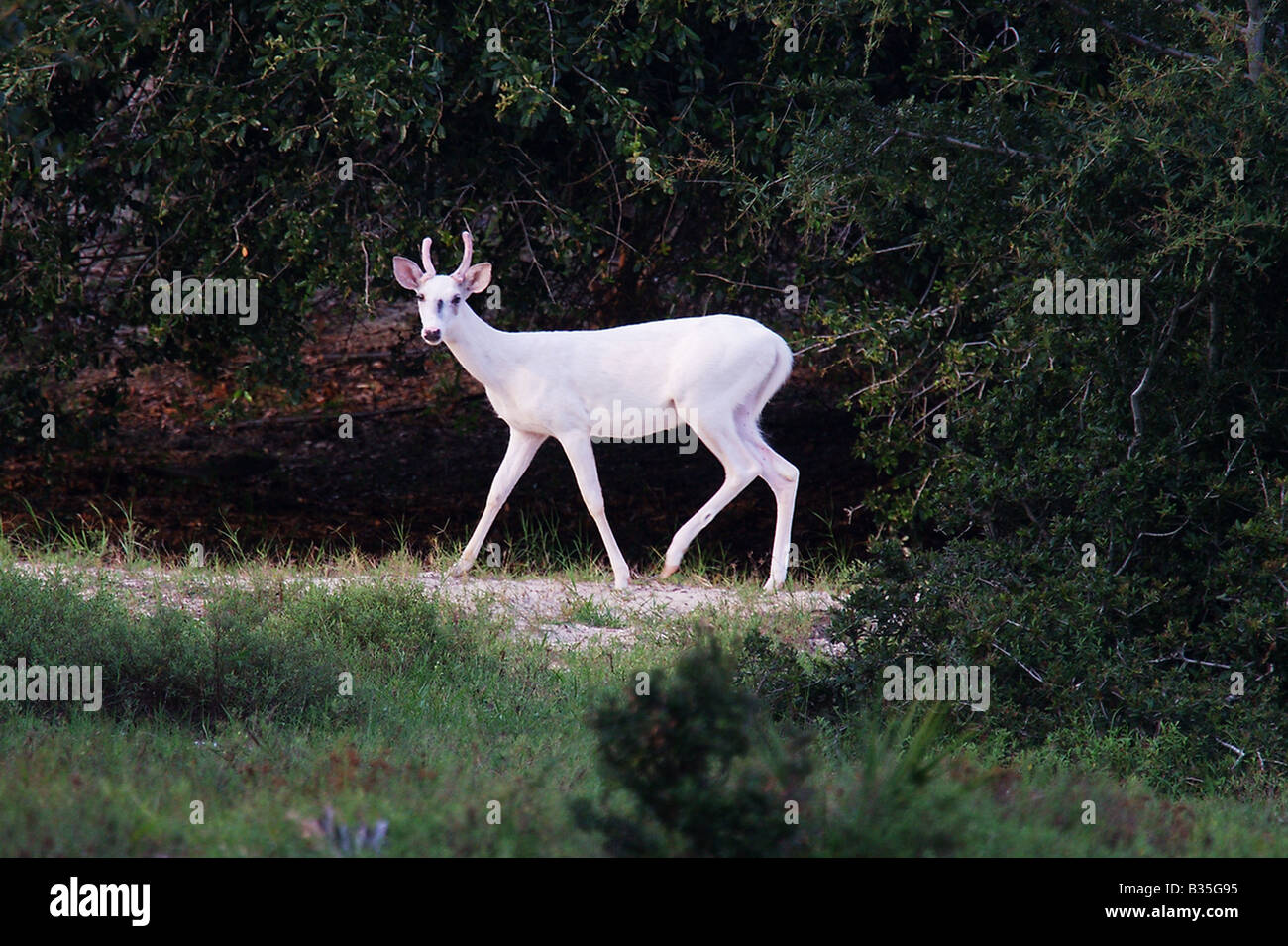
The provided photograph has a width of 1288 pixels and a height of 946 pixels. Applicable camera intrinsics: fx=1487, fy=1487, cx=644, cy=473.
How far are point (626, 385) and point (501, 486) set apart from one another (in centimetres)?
101

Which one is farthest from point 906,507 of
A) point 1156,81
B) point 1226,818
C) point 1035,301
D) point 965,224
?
point 1226,818

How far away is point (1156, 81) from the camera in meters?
6.89

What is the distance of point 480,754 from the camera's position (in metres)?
5.92

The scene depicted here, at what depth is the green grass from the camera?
4348mm

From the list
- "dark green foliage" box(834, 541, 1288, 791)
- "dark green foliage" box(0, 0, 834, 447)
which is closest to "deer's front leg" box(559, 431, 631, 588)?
"dark green foliage" box(0, 0, 834, 447)

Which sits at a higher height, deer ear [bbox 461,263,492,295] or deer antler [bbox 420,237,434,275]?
deer antler [bbox 420,237,434,275]

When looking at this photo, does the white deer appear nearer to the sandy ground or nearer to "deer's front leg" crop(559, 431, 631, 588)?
"deer's front leg" crop(559, 431, 631, 588)

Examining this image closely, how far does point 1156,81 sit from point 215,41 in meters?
6.61

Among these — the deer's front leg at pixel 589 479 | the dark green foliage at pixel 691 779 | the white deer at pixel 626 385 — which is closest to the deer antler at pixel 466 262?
the white deer at pixel 626 385

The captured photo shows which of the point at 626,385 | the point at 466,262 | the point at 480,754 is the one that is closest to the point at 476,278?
the point at 466,262

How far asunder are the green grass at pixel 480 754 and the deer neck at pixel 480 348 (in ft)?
4.62

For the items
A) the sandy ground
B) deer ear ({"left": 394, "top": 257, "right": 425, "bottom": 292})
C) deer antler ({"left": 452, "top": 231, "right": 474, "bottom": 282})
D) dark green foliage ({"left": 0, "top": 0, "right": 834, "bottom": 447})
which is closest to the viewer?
the sandy ground
